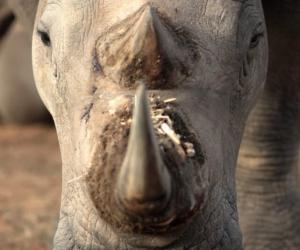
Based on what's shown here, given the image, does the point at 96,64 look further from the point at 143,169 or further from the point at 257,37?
the point at 257,37

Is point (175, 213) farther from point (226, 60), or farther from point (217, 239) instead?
point (226, 60)

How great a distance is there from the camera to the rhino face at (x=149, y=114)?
7.73ft

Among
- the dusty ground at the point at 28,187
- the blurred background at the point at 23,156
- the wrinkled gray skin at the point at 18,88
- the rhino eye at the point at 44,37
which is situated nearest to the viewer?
the rhino eye at the point at 44,37

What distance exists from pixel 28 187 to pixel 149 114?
4007 mm

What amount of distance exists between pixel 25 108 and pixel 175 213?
573cm

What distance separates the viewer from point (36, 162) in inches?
271

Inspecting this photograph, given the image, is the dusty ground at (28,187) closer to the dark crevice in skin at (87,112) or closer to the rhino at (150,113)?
the rhino at (150,113)

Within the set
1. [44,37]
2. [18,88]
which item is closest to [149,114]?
[44,37]

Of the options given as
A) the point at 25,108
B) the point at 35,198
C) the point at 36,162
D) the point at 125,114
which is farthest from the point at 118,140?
the point at 25,108

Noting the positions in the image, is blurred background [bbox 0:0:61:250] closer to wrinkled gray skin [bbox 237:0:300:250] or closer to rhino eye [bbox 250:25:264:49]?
wrinkled gray skin [bbox 237:0:300:250]

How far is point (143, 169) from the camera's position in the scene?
221 centimetres

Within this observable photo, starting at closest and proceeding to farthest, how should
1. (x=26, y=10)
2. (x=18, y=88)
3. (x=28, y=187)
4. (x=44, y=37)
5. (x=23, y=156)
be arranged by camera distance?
1. (x=44, y=37)
2. (x=26, y=10)
3. (x=28, y=187)
4. (x=23, y=156)
5. (x=18, y=88)

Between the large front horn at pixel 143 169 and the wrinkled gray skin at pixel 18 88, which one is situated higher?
the large front horn at pixel 143 169

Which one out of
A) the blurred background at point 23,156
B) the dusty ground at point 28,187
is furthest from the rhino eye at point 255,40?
the dusty ground at point 28,187
